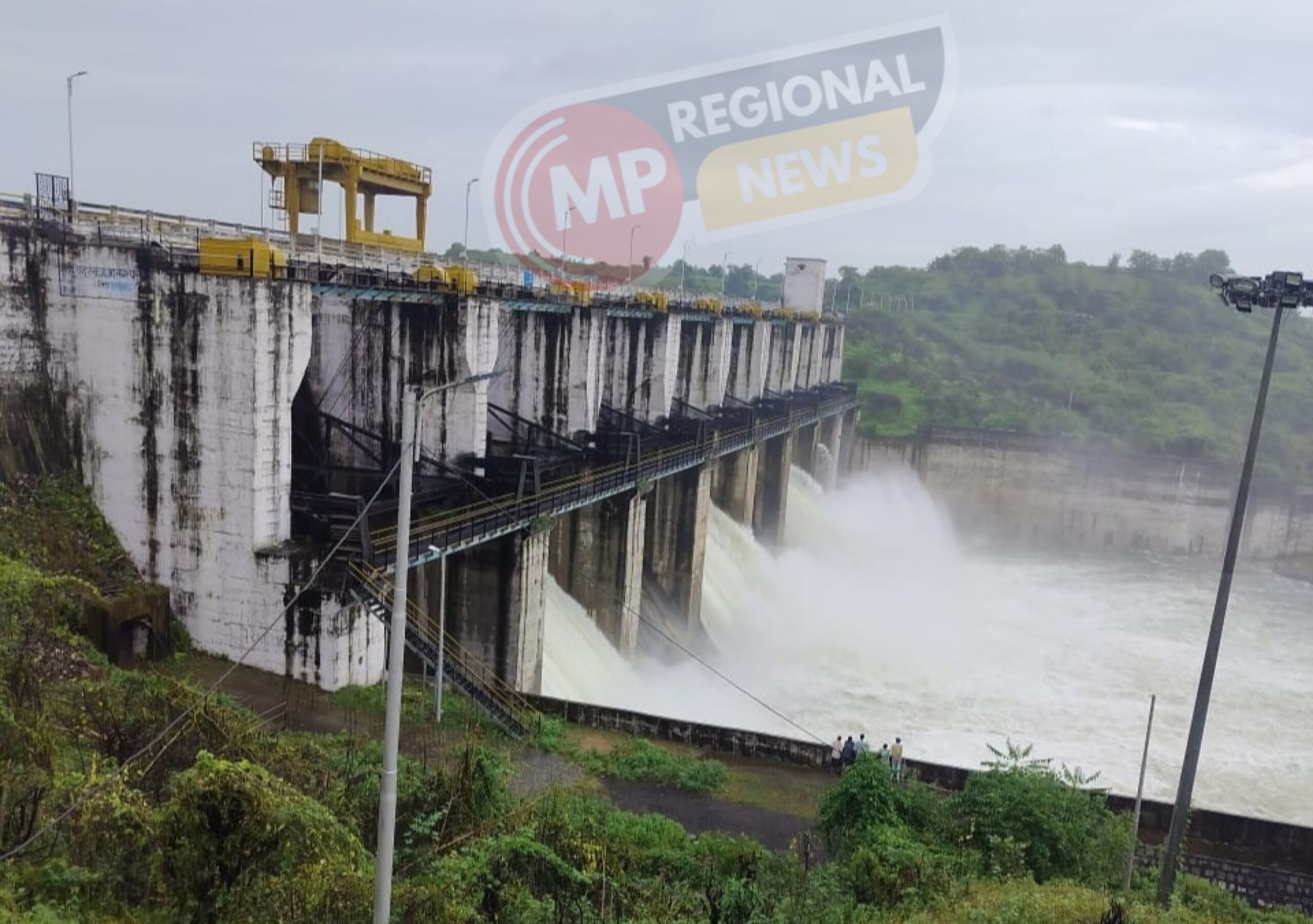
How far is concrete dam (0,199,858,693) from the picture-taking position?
16.9 metres

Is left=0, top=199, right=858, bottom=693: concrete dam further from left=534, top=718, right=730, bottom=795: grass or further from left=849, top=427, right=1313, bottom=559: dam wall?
left=849, top=427, right=1313, bottom=559: dam wall

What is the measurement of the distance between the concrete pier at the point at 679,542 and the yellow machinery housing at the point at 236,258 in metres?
18.6

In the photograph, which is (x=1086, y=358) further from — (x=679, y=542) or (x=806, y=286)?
(x=679, y=542)

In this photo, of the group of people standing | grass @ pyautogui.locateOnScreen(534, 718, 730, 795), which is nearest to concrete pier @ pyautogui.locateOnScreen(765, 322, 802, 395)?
the group of people standing

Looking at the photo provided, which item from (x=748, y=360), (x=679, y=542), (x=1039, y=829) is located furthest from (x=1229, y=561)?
(x=748, y=360)

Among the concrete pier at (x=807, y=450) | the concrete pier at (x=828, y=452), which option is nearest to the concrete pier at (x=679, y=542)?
the concrete pier at (x=807, y=450)

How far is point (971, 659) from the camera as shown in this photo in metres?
36.9

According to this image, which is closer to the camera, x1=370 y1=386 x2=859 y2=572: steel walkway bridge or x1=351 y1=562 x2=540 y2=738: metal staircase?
x1=351 y1=562 x2=540 y2=738: metal staircase

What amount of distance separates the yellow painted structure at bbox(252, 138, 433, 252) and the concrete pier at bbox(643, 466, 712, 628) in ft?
39.8

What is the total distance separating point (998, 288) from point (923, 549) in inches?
3106

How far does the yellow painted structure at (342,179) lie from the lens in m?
29.2

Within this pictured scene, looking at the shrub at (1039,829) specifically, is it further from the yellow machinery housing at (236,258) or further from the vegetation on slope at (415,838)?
the yellow machinery housing at (236,258)

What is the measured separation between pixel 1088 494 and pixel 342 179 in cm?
5423

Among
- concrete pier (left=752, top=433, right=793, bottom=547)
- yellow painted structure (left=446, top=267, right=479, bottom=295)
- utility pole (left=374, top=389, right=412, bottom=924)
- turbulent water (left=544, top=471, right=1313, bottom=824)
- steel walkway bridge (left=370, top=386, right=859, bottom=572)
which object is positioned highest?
yellow painted structure (left=446, top=267, right=479, bottom=295)
